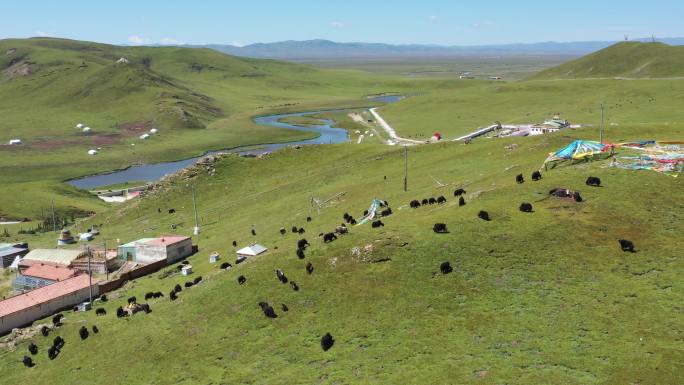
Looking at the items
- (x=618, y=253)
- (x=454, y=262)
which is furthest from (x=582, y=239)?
(x=454, y=262)

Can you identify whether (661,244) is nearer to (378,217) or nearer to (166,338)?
(378,217)

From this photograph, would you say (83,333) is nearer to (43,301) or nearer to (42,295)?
(43,301)

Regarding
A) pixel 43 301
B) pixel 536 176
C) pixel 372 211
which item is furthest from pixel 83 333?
pixel 536 176

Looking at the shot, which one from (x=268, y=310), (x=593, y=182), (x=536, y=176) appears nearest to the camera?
(x=268, y=310)

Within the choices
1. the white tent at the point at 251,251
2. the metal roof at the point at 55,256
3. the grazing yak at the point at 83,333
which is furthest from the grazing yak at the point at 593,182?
the metal roof at the point at 55,256

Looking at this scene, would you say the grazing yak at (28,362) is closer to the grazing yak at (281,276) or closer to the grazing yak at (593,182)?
the grazing yak at (281,276)

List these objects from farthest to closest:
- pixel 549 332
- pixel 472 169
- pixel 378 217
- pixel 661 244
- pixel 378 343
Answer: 1. pixel 472 169
2. pixel 378 217
3. pixel 661 244
4. pixel 378 343
5. pixel 549 332
